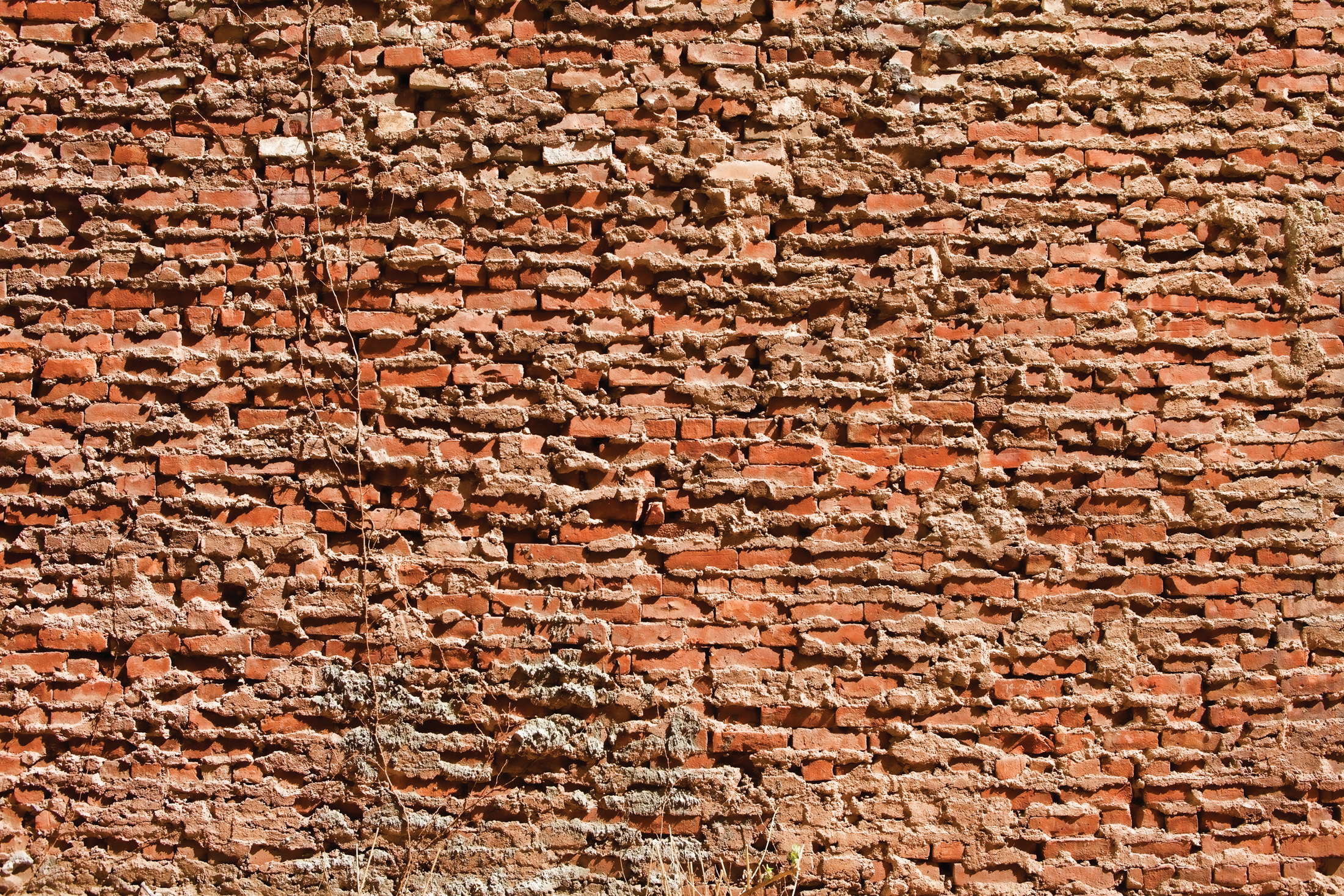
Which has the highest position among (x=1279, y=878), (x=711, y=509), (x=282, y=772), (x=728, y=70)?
(x=728, y=70)

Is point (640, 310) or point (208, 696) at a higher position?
point (640, 310)

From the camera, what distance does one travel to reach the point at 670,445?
7.81ft

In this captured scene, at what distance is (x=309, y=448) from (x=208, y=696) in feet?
2.80

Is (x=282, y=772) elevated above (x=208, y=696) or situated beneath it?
situated beneath

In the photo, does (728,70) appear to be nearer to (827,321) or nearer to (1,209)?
(827,321)

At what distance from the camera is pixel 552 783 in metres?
2.31

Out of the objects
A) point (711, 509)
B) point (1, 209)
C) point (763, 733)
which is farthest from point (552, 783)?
point (1, 209)

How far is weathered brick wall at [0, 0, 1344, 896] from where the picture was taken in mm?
2311

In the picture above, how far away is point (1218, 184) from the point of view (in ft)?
8.05

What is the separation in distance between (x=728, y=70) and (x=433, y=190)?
3.50ft

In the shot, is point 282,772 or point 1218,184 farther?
point 1218,184

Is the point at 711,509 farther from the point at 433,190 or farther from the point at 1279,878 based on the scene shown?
the point at 1279,878

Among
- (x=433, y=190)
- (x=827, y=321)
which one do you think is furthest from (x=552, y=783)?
(x=433, y=190)

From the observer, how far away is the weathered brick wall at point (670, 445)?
7.58 ft
